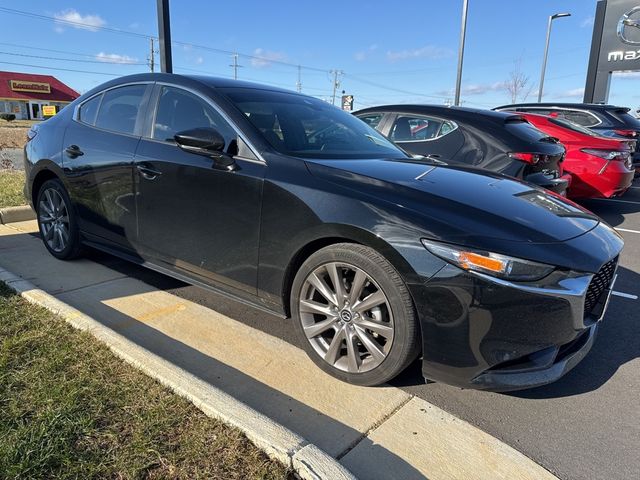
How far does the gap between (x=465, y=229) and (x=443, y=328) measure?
47 centimetres

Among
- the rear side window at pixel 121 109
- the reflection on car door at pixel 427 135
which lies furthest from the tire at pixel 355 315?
the reflection on car door at pixel 427 135

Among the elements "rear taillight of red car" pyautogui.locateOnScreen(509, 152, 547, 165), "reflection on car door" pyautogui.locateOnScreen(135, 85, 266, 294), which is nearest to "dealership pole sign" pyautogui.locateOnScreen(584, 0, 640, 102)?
"rear taillight of red car" pyautogui.locateOnScreen(509, 152, 547, 165)

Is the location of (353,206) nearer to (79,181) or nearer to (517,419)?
(517,419)

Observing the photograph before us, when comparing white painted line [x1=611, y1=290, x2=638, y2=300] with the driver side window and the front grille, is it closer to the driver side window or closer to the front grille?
the front grille

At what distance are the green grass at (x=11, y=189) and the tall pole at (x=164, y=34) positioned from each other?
2674 mm

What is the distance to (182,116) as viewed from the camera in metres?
3.42

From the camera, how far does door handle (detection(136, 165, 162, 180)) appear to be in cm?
337

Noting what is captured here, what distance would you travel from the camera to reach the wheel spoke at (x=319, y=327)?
2653 millimetres

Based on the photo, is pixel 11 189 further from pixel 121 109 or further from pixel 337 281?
pixel 337 281

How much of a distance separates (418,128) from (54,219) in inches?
157

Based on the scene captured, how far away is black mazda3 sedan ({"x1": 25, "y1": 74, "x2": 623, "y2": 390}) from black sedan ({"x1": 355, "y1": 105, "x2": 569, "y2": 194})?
1830 millimetres

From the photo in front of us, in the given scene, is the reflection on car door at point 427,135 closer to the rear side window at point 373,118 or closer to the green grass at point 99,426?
the rear side window at point 373,118

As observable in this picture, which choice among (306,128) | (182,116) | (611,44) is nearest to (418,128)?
(306,128)

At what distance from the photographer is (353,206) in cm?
248
